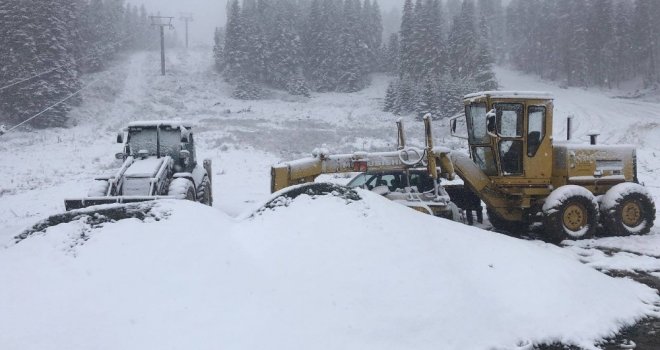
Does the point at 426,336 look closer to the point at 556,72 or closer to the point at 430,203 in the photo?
the point at 430,203

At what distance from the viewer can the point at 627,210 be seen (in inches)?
425

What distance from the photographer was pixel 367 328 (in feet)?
15.8

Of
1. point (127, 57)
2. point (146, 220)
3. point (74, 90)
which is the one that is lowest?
point (146, 220)

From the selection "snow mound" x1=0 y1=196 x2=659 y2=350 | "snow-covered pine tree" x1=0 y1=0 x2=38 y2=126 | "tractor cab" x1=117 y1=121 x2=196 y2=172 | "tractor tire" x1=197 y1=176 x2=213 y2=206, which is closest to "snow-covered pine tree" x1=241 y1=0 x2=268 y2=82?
"snow-covered pine tree" x1=0 y1=0 x2=38 y2=126

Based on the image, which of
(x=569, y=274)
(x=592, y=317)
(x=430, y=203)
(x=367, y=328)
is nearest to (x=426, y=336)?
(x=367, y=328)

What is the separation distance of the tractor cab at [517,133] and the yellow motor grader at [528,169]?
0.07 feet

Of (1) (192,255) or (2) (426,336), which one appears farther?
(1) (192,255)

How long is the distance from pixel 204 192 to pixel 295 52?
5835cm

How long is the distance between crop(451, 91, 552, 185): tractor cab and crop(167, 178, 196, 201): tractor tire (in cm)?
612

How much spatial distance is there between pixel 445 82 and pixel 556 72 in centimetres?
3479

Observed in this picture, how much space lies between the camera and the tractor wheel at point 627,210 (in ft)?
34.9

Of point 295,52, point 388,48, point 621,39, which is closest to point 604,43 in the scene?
point 621,39

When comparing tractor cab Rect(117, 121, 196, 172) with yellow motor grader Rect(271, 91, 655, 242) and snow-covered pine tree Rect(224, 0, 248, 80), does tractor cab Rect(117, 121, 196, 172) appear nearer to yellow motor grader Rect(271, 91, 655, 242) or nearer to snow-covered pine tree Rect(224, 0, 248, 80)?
yellow motor grader Rect(271, 91, 655, 242)

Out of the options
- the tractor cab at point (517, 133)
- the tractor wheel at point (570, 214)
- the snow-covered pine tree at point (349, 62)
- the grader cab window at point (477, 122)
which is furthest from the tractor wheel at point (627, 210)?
the snow-covered pine tree at point (349, 62)
